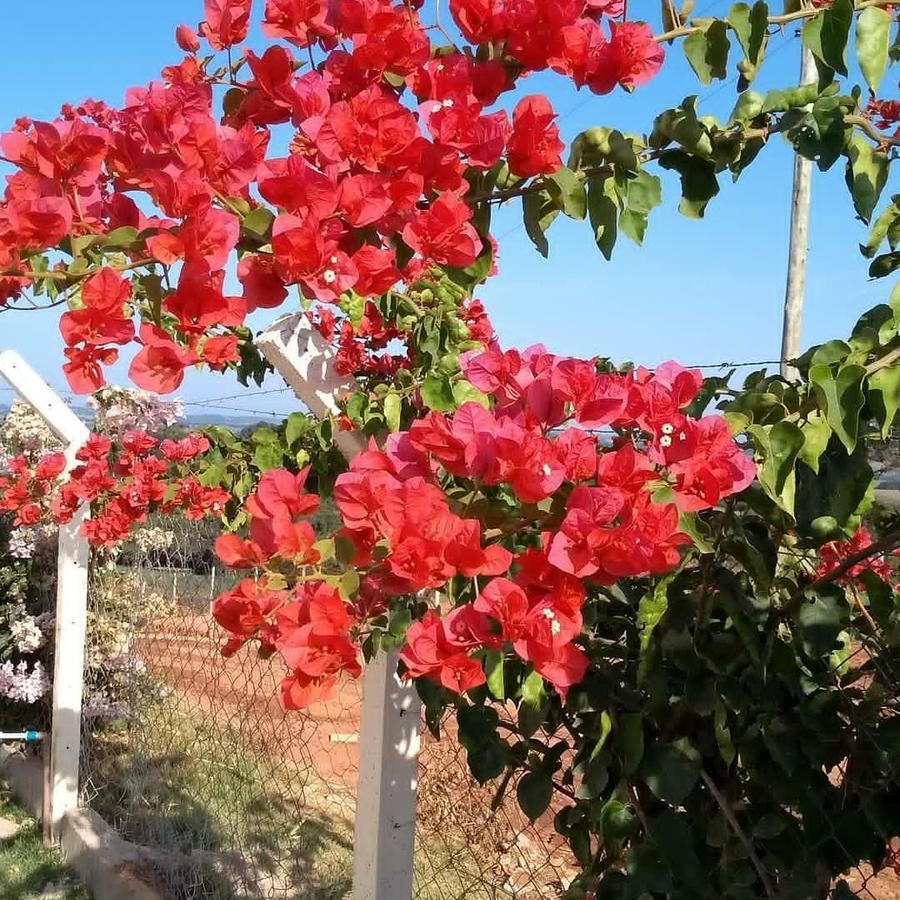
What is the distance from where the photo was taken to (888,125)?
4.81ft

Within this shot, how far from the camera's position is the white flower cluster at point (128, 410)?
4066mm

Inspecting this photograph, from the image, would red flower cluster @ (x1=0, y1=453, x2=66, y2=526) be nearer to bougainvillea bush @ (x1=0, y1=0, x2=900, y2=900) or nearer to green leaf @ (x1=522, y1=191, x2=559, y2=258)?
bougainvillea bush @ (x1=0, y1=0, x2=900, y2=900)

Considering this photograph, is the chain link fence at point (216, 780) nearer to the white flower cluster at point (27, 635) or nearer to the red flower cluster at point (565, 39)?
the white flower cluster at point (27, 635)

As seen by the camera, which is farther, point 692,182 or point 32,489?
point 32,489

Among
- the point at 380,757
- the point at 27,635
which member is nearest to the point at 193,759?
the point at 27,635

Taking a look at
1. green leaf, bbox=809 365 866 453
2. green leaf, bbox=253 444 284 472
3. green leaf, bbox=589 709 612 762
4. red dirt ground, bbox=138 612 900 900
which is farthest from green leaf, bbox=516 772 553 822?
red dirt ground, bbox=138 612 900 900

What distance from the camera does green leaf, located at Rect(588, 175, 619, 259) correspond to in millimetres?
950

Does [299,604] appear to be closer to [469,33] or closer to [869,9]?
[469,33]

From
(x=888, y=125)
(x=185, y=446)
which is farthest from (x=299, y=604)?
(x=185, y=446)

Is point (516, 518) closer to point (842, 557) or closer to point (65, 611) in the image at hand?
point (842, 557)

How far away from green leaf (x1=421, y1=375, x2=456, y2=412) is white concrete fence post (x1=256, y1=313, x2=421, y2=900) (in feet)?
0.66

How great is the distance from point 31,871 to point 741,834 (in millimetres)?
2714

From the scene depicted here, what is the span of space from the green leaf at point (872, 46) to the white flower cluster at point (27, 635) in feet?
12.4

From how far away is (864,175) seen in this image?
3.01ft
